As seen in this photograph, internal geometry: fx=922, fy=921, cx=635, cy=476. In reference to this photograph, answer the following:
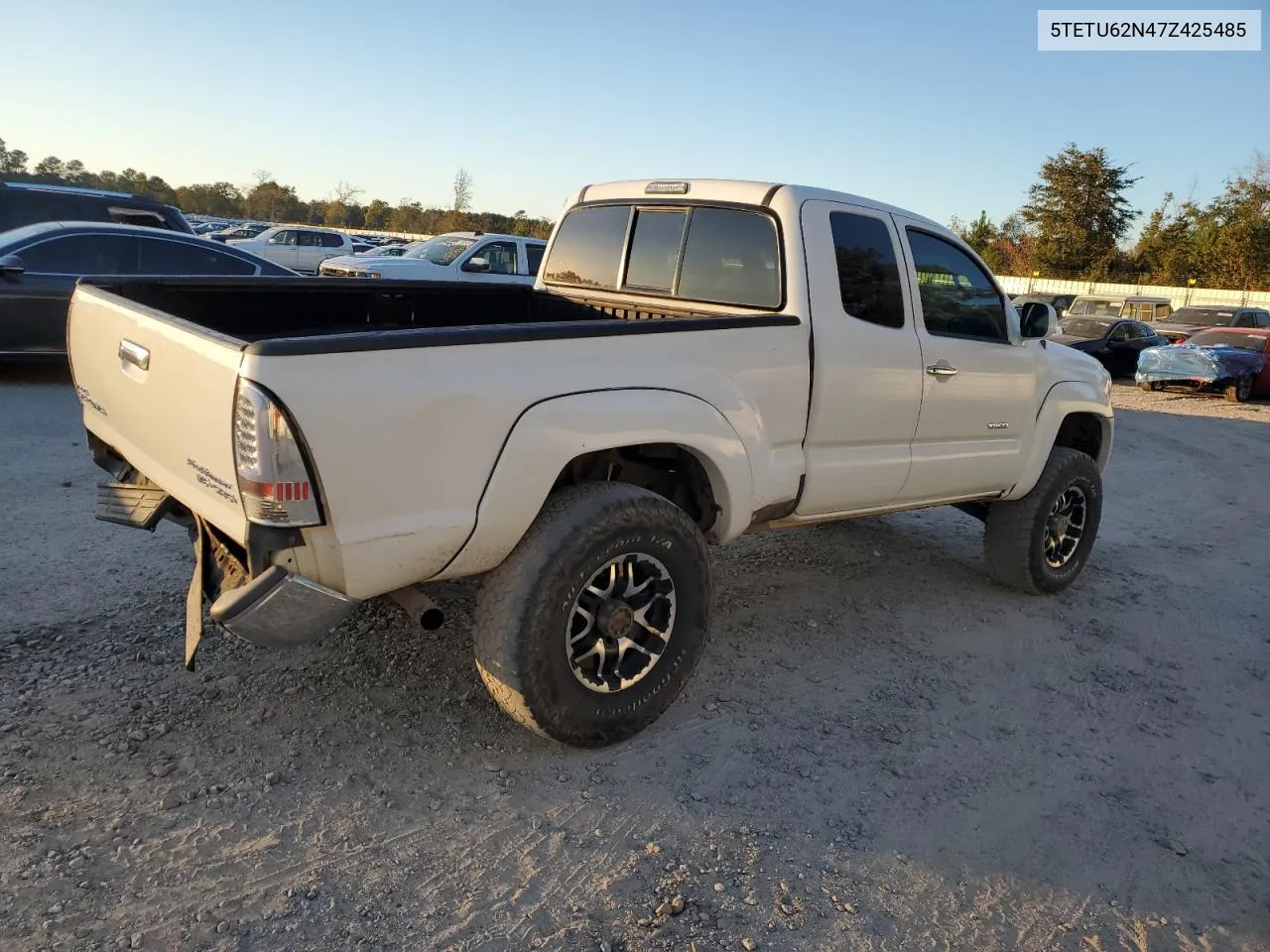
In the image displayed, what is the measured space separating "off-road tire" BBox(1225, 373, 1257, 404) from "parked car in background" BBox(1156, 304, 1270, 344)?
2130 mm

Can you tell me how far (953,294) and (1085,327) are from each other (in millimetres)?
15086

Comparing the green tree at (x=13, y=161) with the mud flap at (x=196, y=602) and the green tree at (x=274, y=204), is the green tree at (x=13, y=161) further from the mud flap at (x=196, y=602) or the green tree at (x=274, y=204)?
the mud flap at (x=196, y=602)

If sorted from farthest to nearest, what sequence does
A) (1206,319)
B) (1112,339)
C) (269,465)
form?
(1206,319)
(1112,339)
(269,465)

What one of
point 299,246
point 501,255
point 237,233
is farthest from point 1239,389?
point 237,233

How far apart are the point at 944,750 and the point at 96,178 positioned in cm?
7036

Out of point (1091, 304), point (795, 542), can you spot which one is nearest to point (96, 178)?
point (1091, 304)

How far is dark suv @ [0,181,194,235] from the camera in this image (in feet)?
36.8

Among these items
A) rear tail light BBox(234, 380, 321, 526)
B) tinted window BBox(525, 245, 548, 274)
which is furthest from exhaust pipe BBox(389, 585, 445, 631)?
tinted window BBox(525, 245, 548, 274)

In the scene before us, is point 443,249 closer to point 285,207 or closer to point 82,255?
point 82,255

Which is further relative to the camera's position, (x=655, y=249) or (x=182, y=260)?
(x=182, y=260)

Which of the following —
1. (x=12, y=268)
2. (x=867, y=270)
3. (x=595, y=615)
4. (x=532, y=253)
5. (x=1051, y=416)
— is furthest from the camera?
(x=532, y=253)

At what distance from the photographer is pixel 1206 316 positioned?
19.2 meters

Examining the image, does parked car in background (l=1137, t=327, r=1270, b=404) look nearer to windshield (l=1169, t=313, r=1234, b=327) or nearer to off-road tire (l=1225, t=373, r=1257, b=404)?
off-road tire (l=1225, t=373, r=1257, b=404)

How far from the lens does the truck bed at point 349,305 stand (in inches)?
153
